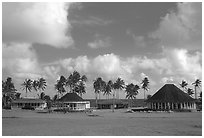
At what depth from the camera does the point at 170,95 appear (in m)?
71.2

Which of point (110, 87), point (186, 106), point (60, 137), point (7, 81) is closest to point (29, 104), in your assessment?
point (7, 81)

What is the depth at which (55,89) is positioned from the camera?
111062 millimetres

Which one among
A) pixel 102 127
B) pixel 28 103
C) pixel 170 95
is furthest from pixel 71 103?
pixel 102 127

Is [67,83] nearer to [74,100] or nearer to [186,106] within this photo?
[74,100]

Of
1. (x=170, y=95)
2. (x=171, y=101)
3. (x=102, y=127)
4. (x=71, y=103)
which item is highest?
(x=170, y=95)

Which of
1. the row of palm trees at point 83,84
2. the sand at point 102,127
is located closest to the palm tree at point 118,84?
the row of palm trees at point 83,84

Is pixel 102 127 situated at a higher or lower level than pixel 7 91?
lower

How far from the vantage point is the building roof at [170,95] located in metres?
69.7

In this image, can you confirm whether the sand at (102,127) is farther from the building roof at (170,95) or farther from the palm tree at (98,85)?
the palm tree at (98,85)

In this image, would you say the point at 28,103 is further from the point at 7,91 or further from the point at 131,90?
the point at 131,90

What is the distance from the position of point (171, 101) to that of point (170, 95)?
7.55 feet

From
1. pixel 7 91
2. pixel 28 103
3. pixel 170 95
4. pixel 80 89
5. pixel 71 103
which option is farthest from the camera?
pixel 80 89

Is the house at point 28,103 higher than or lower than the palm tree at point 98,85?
lower

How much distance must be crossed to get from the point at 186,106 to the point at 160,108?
19.9ft
